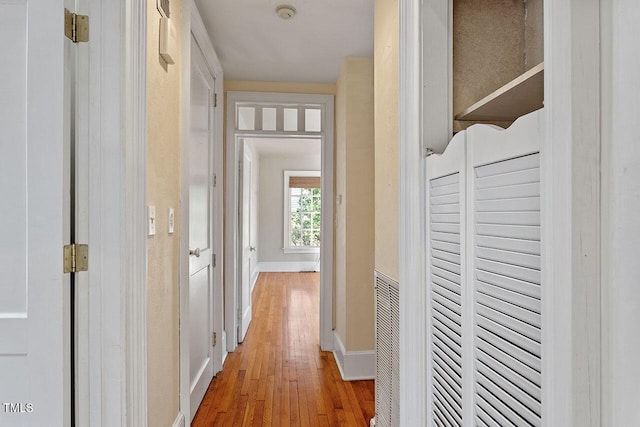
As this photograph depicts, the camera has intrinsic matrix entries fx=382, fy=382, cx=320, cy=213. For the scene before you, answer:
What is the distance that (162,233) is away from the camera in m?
1.68

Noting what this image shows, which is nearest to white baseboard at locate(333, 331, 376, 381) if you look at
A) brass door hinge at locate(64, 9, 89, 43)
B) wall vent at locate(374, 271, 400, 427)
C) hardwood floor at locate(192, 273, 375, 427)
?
hardwood floor at locate(192, 273, 375, 427)

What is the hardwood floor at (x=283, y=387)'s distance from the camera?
2.31 m

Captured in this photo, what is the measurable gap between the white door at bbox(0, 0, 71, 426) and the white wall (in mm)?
6927

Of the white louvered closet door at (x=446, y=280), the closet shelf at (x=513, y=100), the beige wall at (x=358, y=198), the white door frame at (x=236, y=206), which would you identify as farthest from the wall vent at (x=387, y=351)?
the white door frame at (x=236, y=206)

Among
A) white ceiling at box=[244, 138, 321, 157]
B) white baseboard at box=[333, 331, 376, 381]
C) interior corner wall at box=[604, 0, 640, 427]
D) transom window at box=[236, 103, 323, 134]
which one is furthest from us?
white ceiling at box=[244, 138, 321, 157]

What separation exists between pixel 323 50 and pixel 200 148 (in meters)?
1.17

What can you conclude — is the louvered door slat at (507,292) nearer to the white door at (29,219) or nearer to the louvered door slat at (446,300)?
the louvered door slat at (446,300)

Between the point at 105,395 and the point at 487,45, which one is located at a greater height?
the point at 487,45

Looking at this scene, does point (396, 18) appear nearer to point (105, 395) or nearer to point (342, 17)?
point (342, 17)

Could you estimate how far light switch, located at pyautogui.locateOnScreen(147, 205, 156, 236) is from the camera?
1474mm

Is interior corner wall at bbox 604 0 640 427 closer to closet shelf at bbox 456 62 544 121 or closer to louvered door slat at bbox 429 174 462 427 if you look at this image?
closet shelf at bbox 456 62 544 121

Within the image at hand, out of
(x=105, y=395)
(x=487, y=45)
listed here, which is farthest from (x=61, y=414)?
(x=487, y=45)

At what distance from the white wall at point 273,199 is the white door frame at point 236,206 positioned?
4.60 m

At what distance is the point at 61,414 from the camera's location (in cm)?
114
